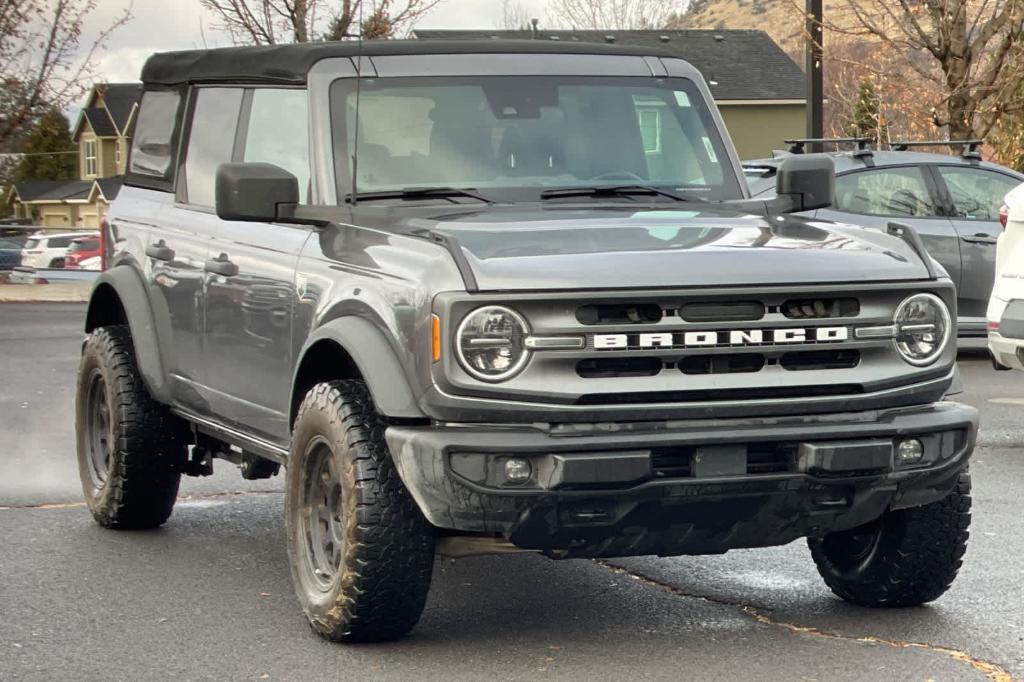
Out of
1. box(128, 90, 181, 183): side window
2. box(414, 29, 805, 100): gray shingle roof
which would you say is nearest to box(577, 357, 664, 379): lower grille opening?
box(128, 90, 181, 183): side window

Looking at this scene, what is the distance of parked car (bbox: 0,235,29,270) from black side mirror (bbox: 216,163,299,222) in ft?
86.4

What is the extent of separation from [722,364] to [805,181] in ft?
→ 5.10

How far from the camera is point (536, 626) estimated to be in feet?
20.5

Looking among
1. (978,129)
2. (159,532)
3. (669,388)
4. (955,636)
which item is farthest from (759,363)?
(978,129)

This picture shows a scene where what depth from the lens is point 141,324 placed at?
7.83m

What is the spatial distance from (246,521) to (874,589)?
3.26 meters

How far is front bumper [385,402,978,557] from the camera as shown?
5.29 meters

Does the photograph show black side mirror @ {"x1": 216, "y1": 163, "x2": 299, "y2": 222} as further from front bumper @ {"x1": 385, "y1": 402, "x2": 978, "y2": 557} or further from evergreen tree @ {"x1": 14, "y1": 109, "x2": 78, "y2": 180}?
evergreen tree @ {"x1": 14, "y1": 109, "x2": 78, "y2": 180}

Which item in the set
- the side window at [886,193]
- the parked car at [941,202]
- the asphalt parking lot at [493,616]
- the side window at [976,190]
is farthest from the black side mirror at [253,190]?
the side window at [976,190]

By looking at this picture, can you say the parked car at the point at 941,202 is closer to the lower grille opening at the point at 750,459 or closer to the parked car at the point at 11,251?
the lower grille opening at the point at 750,459

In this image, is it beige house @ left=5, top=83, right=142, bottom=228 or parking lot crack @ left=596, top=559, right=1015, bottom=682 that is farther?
beige house @ left=5, top=83, right=142, bottom=228

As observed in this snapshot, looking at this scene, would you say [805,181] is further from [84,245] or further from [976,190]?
[84,245]

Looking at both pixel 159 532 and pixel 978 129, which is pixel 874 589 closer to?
pixel 159 532

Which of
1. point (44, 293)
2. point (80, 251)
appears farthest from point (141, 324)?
point (80, 251)
